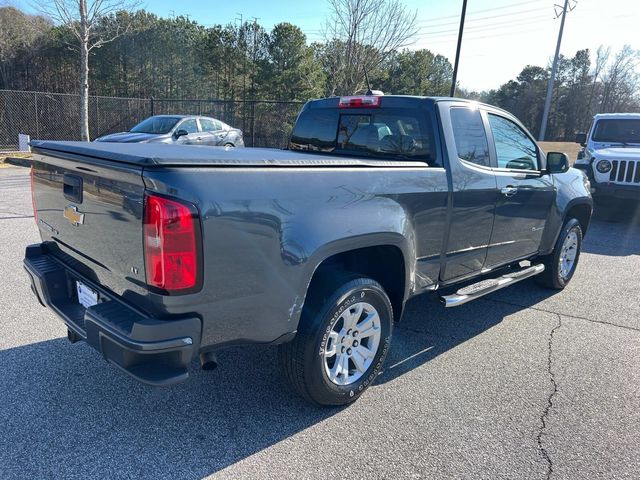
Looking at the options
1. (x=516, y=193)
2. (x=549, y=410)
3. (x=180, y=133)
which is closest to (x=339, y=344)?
(x=549, y=410)

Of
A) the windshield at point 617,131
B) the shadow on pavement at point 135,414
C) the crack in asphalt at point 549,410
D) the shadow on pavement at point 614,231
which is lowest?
the shadow on pavement at point 135,414

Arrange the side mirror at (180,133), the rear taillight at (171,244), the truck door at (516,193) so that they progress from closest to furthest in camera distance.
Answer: the rear taillight at (171,244) → the truck door at (516,193) → the side mirror at (180,133)

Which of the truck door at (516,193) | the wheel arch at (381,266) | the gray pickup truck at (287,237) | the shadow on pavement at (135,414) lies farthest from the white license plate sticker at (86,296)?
the truck door at (516,193)

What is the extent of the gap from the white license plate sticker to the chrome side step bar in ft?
7.99

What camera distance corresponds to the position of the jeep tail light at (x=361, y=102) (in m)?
4.01

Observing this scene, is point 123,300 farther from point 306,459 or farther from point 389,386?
point 389,386

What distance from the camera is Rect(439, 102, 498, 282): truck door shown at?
3.63 metres

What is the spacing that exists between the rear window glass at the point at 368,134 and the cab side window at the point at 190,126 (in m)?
10.4

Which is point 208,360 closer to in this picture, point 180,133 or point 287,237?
point 287,237

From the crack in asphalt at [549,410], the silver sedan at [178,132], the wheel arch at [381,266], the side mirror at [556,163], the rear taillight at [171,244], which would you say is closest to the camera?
the rear taillight at [171,244]

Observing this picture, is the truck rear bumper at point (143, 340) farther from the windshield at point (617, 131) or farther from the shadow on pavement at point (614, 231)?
the windshield at point (617, 131)

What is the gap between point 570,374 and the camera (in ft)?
12.0

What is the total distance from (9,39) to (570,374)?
32.4 metres

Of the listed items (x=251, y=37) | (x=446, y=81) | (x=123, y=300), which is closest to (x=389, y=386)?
(x=123, y=300)
